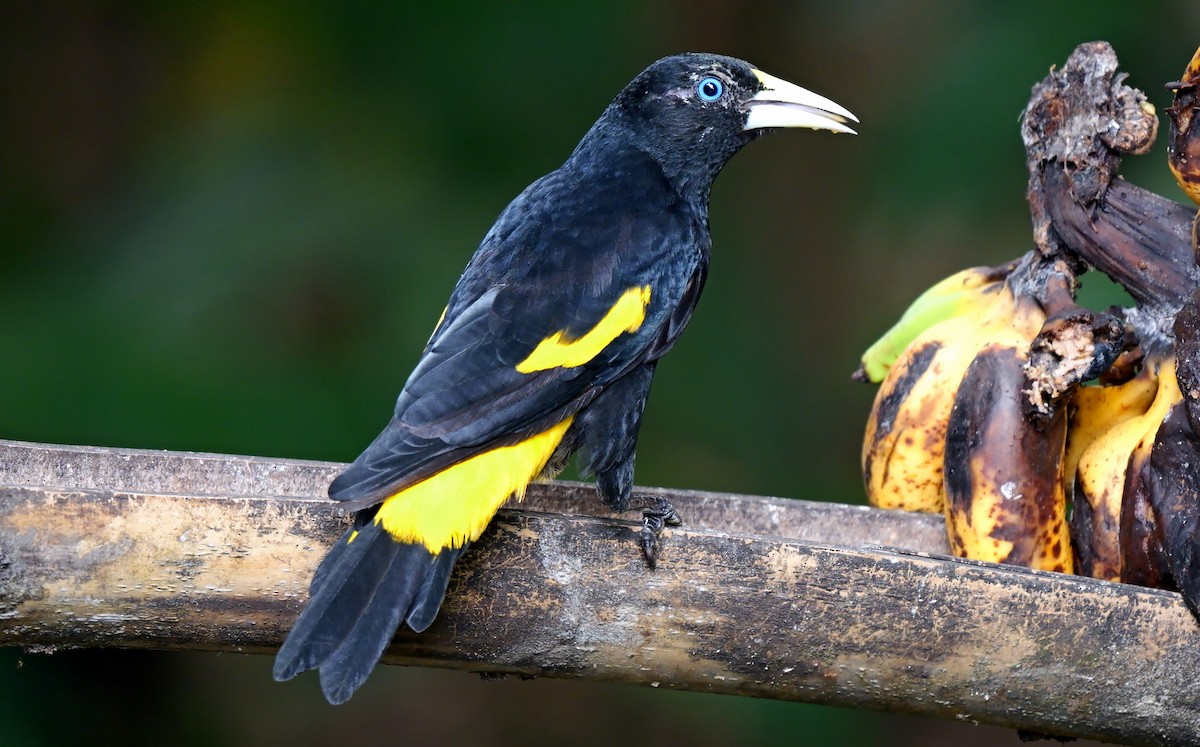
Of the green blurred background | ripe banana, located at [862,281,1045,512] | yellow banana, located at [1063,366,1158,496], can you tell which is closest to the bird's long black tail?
ripe banana, located at [862,281,1045,512]

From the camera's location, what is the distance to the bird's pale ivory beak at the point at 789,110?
2.59 metres

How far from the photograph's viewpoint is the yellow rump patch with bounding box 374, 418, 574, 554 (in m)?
1.82

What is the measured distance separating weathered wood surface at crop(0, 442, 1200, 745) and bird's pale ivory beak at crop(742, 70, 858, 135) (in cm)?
103

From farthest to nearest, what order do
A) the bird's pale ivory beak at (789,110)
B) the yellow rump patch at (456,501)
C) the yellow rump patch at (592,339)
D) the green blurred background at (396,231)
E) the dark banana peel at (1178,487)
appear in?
the green blurred background at (396,231) < the bird's pale ivory beak at (789,110) < the yellow rump patch at (592,339) < the dark banana peel at (1178,487) < the yellow rump patch at (456,501)

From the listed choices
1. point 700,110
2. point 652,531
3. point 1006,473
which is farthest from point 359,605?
point 700,110

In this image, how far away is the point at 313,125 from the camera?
416cm

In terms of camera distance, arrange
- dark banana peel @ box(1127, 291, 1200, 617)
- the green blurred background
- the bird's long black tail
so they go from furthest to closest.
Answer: the green blurred background < dark banana peel @ box(1127, 291, 1200, 617) < the bird's long black tail

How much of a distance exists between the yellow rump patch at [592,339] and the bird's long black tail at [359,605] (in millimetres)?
416

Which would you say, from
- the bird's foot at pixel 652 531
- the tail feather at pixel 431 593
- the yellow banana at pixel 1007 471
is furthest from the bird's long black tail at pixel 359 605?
the yellow banana at pixel 1007 471

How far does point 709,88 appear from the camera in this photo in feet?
8.79

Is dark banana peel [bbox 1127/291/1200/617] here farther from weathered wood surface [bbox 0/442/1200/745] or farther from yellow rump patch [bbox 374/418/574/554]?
yellow rump patch [bbox 374/418/574/554]

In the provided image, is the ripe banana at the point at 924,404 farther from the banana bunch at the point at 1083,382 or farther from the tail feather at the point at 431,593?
the tail feather at the point at 431,593

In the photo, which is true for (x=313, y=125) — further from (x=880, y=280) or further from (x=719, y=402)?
(x=880, y=280)

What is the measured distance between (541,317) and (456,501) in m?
0.42
